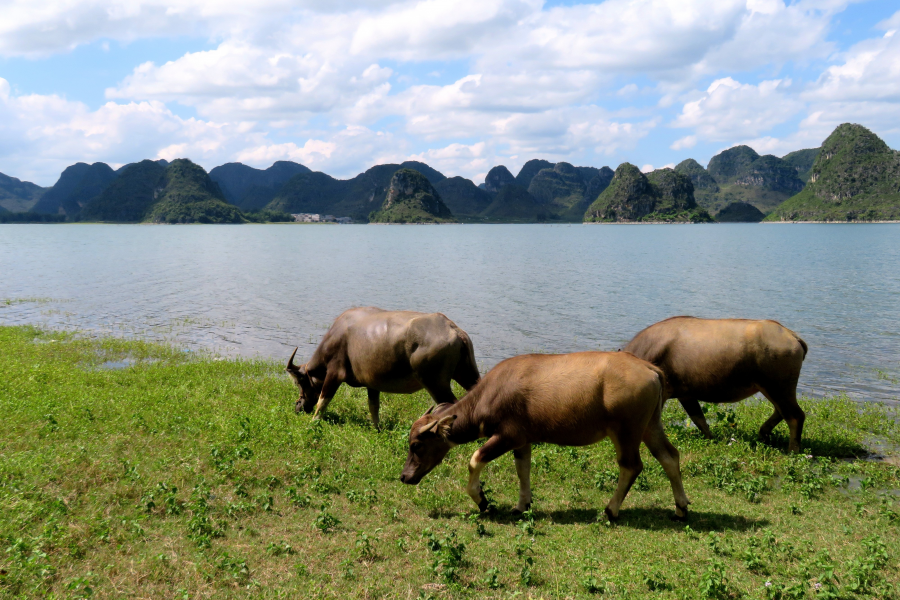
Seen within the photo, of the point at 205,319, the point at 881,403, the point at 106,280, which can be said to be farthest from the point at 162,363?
the point at 106,280

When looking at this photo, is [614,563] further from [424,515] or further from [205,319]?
[205,319]

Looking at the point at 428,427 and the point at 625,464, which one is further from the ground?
the point at 428,427

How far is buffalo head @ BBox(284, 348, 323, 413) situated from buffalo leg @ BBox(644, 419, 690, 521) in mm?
7149

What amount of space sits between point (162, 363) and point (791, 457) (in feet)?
55.5

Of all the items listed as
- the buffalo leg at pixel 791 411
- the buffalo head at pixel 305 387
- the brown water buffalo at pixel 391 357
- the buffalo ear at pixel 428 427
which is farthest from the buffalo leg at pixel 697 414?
the buffalo head at pixel 305 387

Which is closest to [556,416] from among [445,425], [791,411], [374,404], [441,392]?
[445,425]

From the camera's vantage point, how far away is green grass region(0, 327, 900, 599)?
581 centimetres

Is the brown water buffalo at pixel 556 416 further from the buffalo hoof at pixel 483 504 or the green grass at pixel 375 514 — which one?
the green grass at pixel 375 514

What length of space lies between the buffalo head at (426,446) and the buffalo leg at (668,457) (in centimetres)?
265

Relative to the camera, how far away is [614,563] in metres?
6.41

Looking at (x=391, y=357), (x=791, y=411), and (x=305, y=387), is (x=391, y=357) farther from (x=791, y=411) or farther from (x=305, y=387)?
(x=791, y=411)

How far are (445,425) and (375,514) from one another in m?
1.48

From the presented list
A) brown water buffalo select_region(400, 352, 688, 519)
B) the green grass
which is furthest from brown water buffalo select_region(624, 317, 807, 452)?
brown water buffalo select_region(400, 352, 688, 519)

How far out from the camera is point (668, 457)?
7.58 m
